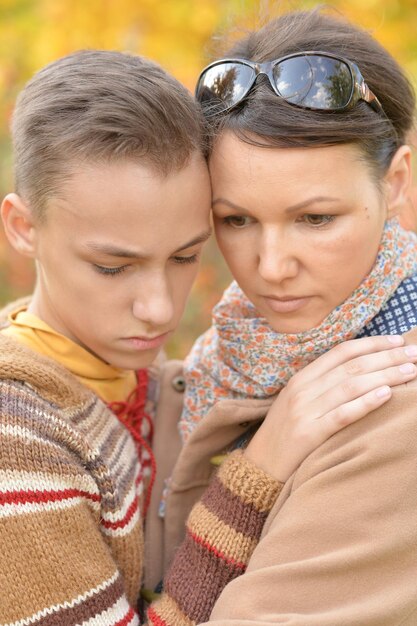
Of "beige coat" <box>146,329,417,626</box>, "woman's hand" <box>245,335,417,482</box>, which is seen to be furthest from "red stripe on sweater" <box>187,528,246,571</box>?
"woman's hand" <box>245,335,417,482</box>

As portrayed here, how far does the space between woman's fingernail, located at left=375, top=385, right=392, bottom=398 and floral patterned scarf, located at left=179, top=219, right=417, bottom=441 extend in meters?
0.28

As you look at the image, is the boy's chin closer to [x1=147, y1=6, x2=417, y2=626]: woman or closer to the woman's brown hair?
[x1=147, y1=6, x2=417, y2=626]: woman

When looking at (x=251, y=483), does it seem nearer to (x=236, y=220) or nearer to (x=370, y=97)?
(x=236, y=220)

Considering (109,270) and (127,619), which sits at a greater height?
(109,270)

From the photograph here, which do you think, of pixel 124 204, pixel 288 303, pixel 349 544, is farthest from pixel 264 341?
pixel 349 544

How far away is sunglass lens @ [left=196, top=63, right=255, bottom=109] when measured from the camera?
2.18m

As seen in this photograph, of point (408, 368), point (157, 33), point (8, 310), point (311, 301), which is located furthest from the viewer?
point (157, 33)

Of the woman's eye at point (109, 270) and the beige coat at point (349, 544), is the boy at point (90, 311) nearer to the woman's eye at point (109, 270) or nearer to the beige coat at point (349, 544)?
the woman's eye at point (109, 270)

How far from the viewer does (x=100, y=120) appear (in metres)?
2.11

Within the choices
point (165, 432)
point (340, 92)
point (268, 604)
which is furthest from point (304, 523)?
point (340, 92)

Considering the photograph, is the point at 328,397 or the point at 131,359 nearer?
the point at 328,397

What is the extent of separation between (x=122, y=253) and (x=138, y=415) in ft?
2.11

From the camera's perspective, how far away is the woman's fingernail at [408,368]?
78.0 inches

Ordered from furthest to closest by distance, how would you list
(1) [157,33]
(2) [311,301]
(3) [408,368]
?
(1) [157,33] < (2) [311,301] < (3) [408,368]
